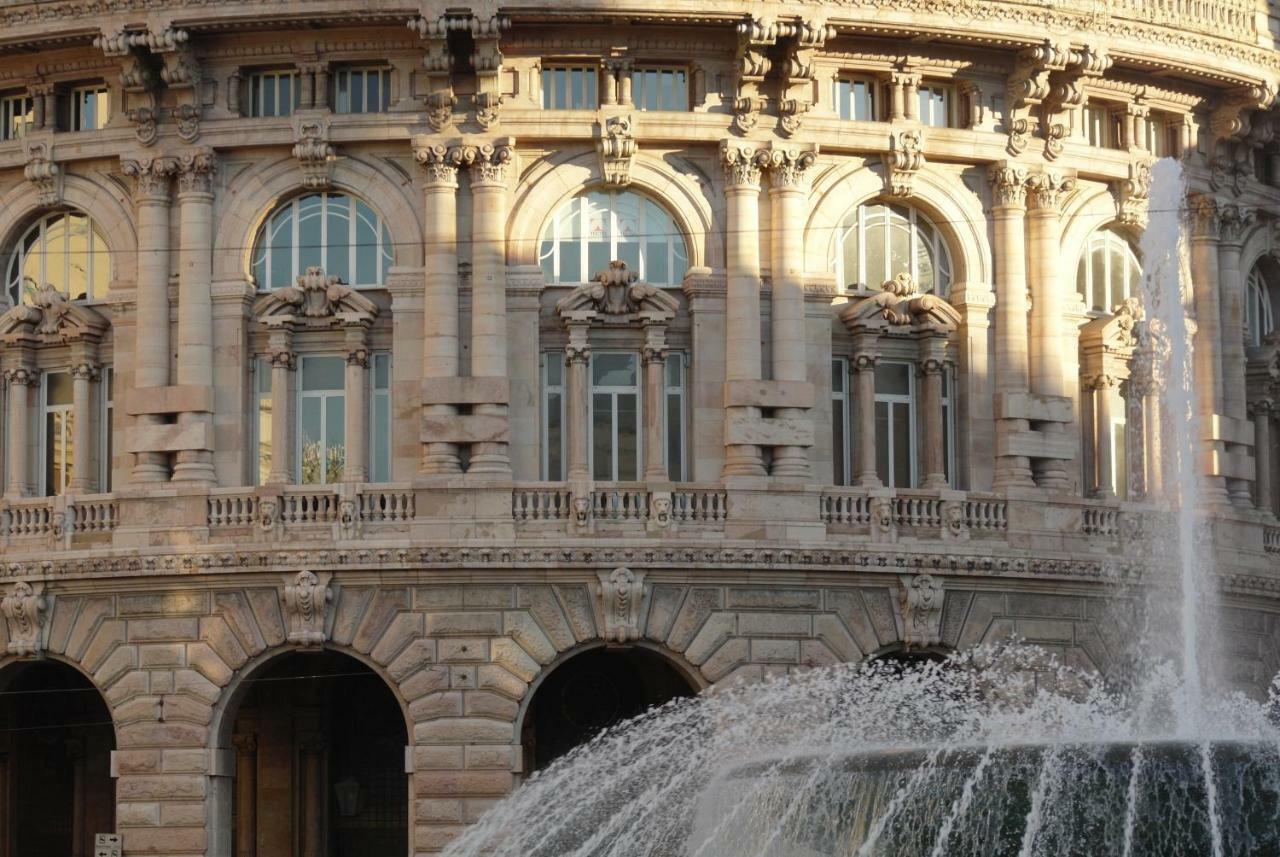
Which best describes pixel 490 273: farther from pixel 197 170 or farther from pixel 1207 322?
pixel 1207 322

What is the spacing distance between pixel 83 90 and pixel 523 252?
7.77 metres

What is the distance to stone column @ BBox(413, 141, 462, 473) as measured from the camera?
144 feet

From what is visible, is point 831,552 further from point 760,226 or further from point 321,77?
point 321,77

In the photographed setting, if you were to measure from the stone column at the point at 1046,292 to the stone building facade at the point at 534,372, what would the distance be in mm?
67

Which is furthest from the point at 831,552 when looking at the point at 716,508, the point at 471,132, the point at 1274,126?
the point at 1274,126

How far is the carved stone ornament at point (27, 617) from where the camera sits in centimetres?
4391

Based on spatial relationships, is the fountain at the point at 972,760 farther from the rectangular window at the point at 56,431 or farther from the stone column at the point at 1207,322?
the rectangular window at the point at 56,431

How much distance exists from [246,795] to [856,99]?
15.1 m

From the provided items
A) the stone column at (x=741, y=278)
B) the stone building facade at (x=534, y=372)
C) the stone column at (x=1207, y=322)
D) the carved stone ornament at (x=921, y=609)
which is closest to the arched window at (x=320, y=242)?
the stone building facade at (x=534, y=372)

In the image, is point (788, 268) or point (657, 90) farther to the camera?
point (657, 90)

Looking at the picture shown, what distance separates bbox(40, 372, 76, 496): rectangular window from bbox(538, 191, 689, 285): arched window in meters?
8.42

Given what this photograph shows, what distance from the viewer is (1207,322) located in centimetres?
4866

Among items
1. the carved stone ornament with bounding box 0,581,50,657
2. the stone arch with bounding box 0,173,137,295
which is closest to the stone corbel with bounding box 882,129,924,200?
the stone arch with bounding box 0,173,137,295

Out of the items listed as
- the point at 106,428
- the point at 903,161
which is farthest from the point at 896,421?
the point at 106,428
